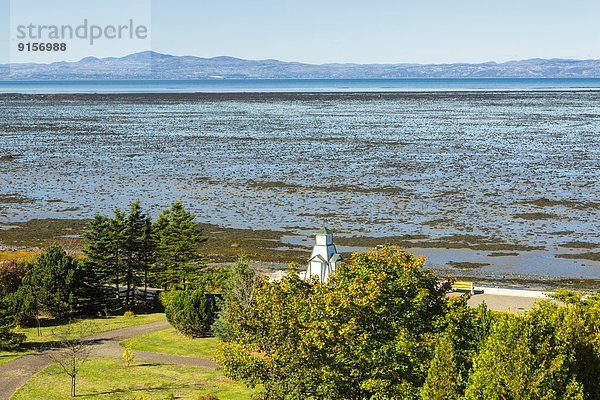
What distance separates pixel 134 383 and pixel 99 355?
5.21m

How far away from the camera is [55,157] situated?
107 metres

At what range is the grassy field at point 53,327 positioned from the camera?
38322 mm

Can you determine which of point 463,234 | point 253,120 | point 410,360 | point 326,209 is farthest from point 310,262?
point 253,120

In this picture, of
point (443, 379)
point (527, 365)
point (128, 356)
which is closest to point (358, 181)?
point (128, 356)

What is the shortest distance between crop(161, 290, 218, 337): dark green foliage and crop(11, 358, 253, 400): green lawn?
4.51m

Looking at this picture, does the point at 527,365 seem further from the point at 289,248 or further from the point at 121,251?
the point at 289,248

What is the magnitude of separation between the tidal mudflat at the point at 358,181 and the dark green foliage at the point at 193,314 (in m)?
18.9

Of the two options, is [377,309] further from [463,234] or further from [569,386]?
[463,234]

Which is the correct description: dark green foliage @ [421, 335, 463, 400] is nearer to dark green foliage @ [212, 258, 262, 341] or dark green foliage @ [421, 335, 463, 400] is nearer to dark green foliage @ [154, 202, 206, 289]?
dark green foliage @ [212, 258, 262, 341]

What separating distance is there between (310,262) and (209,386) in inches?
283

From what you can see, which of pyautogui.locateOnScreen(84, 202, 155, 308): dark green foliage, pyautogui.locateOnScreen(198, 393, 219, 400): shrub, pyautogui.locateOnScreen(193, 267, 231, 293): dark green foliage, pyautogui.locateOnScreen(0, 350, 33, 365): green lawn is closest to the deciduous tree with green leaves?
pyautogui.locateOnScreen(198, 393, 219, 400): shrub

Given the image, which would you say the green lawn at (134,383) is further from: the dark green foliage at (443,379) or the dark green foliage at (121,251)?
the dark green foliage at (121,251)

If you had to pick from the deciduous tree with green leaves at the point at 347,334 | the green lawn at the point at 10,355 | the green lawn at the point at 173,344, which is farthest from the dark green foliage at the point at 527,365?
the green lawn at the point at 10,355

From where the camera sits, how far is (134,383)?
109 feet
